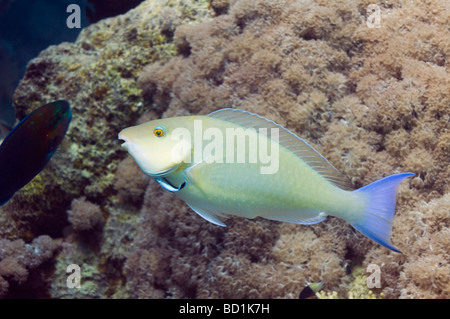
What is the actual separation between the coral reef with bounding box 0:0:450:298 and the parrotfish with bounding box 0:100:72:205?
1118 millimetres

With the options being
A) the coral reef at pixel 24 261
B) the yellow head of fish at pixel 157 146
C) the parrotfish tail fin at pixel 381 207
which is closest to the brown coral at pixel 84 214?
the coral reef at pixel 24 261

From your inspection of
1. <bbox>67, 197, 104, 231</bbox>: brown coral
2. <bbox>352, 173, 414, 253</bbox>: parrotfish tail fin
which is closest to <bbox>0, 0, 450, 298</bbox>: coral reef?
<bbox>67, 197, 104, 231</bbox>: brown coral

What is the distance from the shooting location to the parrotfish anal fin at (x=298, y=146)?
1604 mm

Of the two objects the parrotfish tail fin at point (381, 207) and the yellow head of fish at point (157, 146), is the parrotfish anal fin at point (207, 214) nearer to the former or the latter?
the yellow head of fish at point (157, 146)

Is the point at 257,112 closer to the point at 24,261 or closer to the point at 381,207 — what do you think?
the point at 381,207

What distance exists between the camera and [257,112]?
2.81 meters

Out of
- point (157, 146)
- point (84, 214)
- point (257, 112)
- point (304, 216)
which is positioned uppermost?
point (157, 146)

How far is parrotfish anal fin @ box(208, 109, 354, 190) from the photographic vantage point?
5.26ft

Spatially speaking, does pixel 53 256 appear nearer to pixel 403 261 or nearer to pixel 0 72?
pixel 403 261

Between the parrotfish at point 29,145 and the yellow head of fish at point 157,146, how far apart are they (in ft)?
3.67

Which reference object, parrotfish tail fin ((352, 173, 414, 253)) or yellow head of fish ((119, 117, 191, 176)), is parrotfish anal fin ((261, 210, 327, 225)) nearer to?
parrotfish tail fin ((352, 173, 414, 253))

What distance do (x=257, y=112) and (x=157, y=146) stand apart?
4.59 ft

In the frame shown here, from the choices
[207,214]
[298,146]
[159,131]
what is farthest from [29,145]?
[298,146]

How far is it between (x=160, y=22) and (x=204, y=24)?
0.83m
